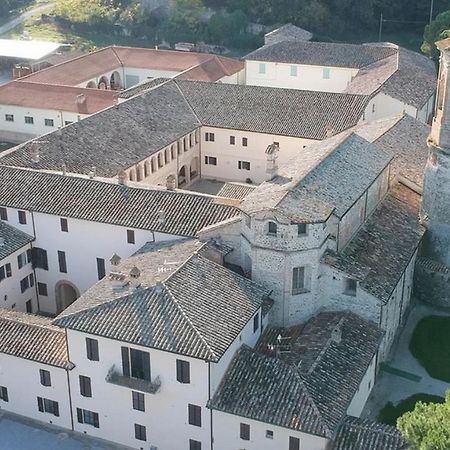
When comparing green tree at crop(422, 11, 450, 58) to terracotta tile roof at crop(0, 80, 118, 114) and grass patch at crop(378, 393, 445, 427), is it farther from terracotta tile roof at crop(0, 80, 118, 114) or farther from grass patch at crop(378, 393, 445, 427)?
grass patch at crop(378, 393, 445, 427)

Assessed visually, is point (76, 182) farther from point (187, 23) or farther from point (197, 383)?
point (187, 23)

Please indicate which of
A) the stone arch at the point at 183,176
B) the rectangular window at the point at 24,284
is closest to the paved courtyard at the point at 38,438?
the rectangular window at the point at 24,284

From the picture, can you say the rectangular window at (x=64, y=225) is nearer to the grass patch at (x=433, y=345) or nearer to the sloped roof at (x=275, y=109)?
the grass patch at (x=433, y=345)

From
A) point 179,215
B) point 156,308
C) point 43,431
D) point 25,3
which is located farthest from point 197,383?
point 25,3

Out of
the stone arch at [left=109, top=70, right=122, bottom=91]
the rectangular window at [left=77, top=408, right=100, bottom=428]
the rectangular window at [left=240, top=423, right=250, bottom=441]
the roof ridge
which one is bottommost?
the rectangular window at [left=77, top=408, right=100, bottom=428]

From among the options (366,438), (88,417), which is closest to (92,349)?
(88,417)

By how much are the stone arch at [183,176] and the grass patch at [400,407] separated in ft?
98.0

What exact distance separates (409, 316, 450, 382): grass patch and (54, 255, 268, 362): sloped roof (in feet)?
35.1

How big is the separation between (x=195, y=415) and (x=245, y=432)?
7.50 feet

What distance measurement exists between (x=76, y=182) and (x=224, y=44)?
227 feet

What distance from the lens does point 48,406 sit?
3647cm

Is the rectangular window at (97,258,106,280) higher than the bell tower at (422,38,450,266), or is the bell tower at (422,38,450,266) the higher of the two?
the bell tower at (422,38,450,266)

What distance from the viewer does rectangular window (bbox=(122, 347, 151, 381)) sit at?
33.0 meters

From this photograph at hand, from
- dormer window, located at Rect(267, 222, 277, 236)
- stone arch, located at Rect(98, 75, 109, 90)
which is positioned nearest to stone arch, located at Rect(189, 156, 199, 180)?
stone arch, located at Rect(98, 75, 109, 90)
